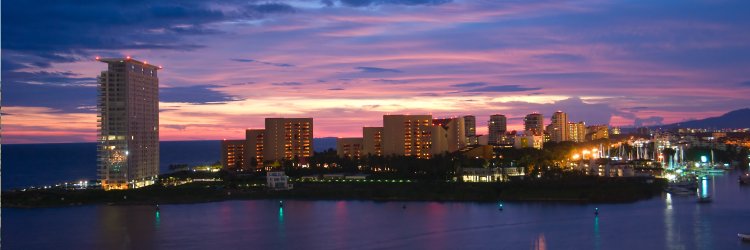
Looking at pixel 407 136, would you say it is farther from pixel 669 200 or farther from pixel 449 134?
pixel 669 200

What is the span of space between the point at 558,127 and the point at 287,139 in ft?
80.9

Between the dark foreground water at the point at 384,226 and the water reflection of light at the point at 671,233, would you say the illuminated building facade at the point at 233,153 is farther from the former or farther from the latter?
the water reflection of light at the point at 671,233

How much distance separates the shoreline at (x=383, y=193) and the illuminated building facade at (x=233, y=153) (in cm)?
812

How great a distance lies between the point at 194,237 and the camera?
13.9 metres

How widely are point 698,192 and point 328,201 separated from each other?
36.2 ft

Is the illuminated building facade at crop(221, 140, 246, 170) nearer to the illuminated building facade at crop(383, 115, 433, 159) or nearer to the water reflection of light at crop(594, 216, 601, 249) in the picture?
the illuminated building facade at crop(383, 115, 433, 159)

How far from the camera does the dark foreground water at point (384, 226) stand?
42.6 feet

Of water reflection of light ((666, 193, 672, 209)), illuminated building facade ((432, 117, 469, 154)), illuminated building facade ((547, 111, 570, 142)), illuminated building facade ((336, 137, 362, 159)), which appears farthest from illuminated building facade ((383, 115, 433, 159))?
illuminated building facade ((547, 111, 570, 142))

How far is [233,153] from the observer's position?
31.1 metres

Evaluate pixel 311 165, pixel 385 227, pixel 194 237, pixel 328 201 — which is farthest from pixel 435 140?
pixel 194 237

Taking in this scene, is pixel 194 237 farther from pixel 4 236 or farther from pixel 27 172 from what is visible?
pixel 27 172

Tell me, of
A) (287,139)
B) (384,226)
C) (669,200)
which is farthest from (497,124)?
(384,226)

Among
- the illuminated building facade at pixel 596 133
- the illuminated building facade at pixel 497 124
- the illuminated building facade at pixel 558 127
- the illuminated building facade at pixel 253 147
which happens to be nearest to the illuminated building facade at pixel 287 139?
the illuminated building facade at pixel 253 147

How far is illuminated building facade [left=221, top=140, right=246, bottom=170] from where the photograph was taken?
30891 millimetres
